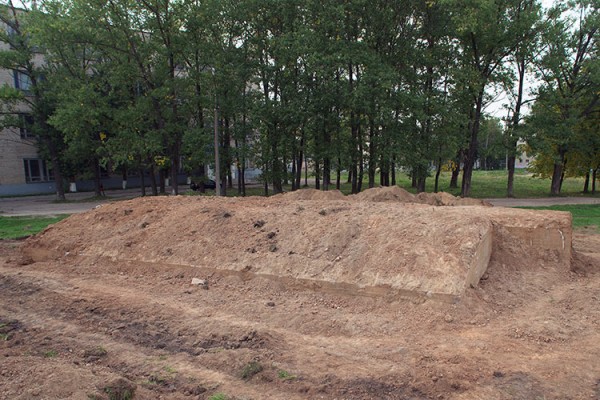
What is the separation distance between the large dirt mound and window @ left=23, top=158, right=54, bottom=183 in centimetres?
2758

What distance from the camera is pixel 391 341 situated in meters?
5.19

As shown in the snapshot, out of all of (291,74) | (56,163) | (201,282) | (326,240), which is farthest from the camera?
(56,163)

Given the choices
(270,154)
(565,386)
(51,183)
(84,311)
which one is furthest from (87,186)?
(565,386)

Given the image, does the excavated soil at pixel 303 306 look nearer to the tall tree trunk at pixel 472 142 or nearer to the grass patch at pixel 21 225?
the grass patch at pixel 21 225

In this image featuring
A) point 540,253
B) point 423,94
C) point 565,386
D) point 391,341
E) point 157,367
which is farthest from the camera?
point 423,94

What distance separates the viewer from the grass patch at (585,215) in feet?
46.6

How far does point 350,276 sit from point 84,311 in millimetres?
4021

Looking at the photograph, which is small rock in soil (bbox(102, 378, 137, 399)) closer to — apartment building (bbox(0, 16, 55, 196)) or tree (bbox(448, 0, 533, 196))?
tree (bbox(448, 0, 533, 196))

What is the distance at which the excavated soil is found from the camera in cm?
419

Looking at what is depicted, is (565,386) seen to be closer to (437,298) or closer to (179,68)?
(437,298)

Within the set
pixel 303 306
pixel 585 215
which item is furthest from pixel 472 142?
pixel 303 306

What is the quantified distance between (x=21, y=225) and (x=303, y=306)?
14540 millimetres

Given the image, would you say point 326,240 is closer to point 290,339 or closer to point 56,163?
point 290,339

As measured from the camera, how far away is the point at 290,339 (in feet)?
17.2
